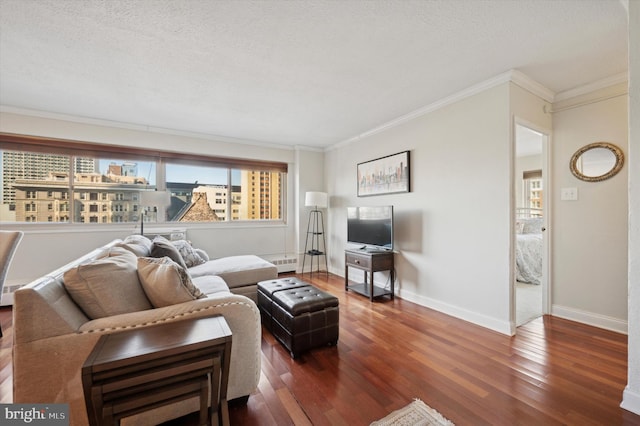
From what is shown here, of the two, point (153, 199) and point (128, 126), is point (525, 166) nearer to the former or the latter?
point (153, 199)

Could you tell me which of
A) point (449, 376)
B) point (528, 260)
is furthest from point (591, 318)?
point (449, 376)

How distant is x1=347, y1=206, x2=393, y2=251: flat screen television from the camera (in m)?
3.49

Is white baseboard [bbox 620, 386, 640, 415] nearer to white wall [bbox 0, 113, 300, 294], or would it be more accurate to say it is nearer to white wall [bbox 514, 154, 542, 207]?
white wall [bbox 0, 113, 300, 294]

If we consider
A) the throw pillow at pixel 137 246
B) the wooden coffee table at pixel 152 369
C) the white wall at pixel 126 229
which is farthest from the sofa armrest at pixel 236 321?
the white wall at pixel 126 229

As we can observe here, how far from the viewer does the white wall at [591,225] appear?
8.27 feet

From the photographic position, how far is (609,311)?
2.57m

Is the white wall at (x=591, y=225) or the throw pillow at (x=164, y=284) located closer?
the throw pillow at (x=164, y=284)

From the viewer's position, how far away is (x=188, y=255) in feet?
10.9

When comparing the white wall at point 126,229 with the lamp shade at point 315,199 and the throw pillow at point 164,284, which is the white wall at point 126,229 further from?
the throw pillow at point 164,284

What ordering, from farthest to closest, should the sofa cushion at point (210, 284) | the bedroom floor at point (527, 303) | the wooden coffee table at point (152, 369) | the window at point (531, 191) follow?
the window at point (531, 191) < the bedroom floor at point (527, 303) < the sofa cushion at point (210, 284) < the wooden coffee table at point (152, 369)

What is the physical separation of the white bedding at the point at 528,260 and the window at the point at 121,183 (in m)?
4.24

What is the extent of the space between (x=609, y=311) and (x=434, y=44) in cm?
300

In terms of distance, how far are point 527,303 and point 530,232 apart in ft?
7.07

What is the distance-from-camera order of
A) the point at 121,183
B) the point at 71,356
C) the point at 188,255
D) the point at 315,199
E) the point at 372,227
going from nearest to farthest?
the point at 71,356 → the point at 188,255 → the point at 372,227 → the point at 121,183 → the point at 315,199
